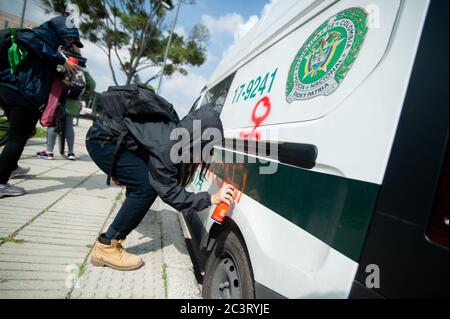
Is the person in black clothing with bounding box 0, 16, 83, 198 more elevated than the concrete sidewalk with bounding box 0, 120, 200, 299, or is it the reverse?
the person in black clothing with bounding box 0, 16, 83, 198

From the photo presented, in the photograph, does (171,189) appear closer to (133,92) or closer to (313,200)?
(133,92)

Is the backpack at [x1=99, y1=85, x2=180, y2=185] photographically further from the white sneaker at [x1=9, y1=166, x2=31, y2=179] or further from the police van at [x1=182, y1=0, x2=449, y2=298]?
the white sneaker at [x1=9, y1=166, x2=31, y2=179]

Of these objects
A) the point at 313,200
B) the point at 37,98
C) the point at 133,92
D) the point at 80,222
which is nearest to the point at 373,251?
the point at 313,200

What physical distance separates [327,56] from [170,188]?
3.58 ft

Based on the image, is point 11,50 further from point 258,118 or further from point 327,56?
point 327,56

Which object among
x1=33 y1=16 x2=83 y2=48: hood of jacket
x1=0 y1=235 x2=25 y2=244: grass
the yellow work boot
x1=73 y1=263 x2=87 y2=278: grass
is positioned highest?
x1=33 y1=16 x2=83 y2=48: hood of jacket

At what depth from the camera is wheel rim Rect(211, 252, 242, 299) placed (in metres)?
1.47

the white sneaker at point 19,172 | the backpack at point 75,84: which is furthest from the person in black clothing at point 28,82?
the white sneaker at point 19,172

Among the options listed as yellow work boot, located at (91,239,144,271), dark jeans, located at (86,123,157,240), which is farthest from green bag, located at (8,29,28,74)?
yellow work boot, located at (91,239,144,271)

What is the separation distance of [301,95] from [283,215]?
0.57m

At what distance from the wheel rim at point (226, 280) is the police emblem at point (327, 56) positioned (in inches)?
37.0

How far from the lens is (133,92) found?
179 cm

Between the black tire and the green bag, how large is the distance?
234 cm

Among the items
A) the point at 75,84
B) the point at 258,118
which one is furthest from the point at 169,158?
the point at 75,84
